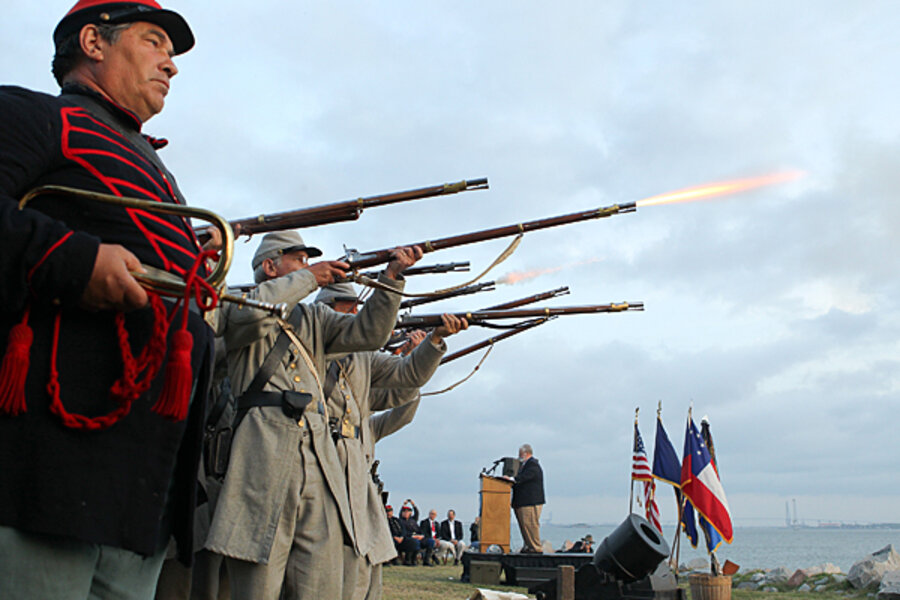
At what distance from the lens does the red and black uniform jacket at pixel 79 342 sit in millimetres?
1724

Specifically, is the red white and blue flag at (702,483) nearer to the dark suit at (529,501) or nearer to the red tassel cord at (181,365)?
the dark suit at (529,501)

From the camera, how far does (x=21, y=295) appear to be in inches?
67.7

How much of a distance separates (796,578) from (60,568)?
17.1 metres

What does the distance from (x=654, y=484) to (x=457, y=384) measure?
25.7 feet

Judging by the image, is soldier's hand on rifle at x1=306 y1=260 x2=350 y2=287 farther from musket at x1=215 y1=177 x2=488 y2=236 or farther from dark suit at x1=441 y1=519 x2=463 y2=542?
dark suit at x1=441 y1=519 x2=463 y2=542

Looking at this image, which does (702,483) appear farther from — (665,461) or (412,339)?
(412,339)

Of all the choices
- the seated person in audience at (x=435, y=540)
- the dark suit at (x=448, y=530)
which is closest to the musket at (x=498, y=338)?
the seated person in audience at (x=435, y=540)

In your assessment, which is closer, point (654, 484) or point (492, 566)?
point (492, 566)

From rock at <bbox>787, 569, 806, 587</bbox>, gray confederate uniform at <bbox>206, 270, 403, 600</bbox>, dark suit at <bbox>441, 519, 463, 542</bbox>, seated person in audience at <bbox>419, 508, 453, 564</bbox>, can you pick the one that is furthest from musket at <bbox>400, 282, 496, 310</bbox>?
dark suit at <bbox>441, 519, 463, 542</bbox>

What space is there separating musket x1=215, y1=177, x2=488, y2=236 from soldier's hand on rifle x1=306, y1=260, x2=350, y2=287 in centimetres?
60

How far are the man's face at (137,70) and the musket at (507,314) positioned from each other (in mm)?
3914

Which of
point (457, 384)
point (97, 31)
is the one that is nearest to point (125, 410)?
point (97, 31)

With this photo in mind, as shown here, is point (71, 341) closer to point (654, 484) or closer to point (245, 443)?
point (245, 443)

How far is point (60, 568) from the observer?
1.76 meters
